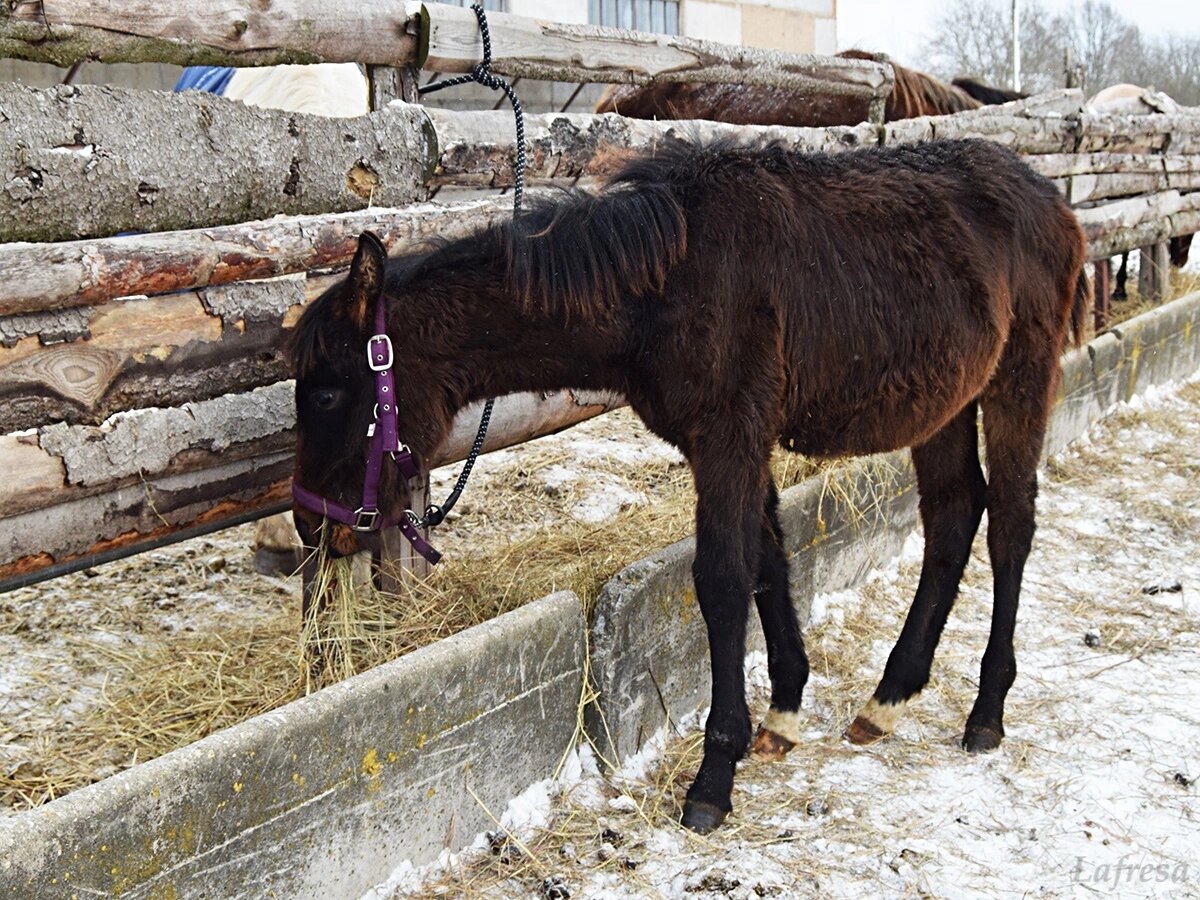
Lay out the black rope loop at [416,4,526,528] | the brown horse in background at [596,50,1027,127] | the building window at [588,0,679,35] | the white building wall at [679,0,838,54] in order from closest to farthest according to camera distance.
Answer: the black rope loop at [416,4,526,528]
the brown horse in background at [596,50,1027,127]
the building window at [588,0,679,35]
the white building wall at [679,0,838,54]

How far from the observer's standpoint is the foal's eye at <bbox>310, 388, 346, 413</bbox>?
129 inches

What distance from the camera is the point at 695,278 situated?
3416mm

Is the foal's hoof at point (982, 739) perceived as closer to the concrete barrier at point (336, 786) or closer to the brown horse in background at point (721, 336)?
the brown horse in background at point (721, 336)

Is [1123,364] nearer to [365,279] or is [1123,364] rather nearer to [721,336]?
[721,336]

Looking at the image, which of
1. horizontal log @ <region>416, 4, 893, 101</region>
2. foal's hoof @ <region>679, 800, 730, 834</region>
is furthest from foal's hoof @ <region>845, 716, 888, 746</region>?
horizontal log @ <region>416, 4, 893, 101</region>

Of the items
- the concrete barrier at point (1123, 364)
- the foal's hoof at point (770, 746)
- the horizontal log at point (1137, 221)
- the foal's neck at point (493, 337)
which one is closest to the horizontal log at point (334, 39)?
the foal's neck at point (493, 337)

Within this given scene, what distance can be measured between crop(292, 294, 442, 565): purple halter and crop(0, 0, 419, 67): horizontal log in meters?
0.96

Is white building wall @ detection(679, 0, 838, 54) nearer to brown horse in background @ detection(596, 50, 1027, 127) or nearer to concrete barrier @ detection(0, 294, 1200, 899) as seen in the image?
brown horse in background @ detection(596, 50, 1027, 127)

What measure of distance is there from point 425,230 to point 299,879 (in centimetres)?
227

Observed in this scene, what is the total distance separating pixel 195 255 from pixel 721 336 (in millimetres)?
1583

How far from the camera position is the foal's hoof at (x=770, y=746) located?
3859 millimetres

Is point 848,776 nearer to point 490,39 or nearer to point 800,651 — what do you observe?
point 800,651

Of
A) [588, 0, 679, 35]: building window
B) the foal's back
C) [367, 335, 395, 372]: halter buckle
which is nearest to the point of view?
[367, 335, 395, 372]: halter buckle

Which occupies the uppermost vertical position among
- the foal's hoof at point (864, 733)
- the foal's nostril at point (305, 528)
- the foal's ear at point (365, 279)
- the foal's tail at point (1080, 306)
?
the foal's ear at point (365, 279)
